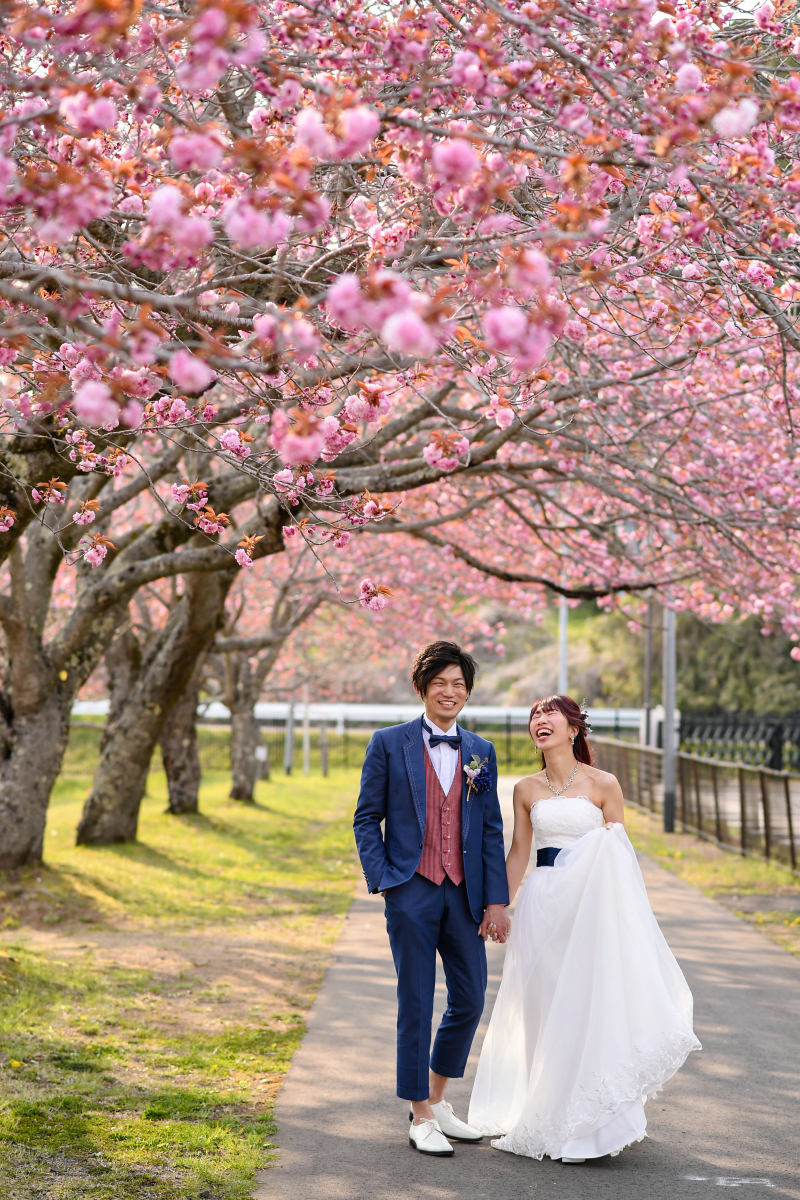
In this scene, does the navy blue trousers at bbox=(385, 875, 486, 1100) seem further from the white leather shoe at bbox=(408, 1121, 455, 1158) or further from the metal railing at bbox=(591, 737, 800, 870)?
the metal railing at bbox=(591, 737, 800, 870)

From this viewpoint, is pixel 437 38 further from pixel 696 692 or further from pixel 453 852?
pixel 696 692

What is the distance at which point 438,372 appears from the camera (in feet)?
30.3

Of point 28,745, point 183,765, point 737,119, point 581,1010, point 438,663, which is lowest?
point 581,1010

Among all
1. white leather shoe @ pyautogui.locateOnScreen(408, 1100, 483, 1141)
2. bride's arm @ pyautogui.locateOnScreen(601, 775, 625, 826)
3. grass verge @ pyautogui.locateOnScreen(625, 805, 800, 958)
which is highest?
bride's arm @ pyautogui.locateOnScreen(601, 775, 625, 826)

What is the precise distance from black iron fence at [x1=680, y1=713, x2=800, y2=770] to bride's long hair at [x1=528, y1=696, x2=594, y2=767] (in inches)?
681

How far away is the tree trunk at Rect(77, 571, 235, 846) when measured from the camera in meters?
13.7

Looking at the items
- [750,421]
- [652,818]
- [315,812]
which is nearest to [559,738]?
[750,421]

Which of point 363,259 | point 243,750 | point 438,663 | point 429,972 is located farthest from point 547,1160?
point 243,750

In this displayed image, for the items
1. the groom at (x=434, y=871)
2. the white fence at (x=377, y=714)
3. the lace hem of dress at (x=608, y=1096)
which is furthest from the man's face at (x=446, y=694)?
the white fence at (x=377, y=714)

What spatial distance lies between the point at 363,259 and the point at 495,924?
280 centimetres

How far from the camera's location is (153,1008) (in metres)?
7.58

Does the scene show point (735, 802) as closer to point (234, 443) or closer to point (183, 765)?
point (183, 765)

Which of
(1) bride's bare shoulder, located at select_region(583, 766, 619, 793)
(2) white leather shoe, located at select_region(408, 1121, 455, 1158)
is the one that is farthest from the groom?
(1) bride's bare shoulder, located at select_region(583, 766, 619, 793)

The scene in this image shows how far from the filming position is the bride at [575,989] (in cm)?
473
